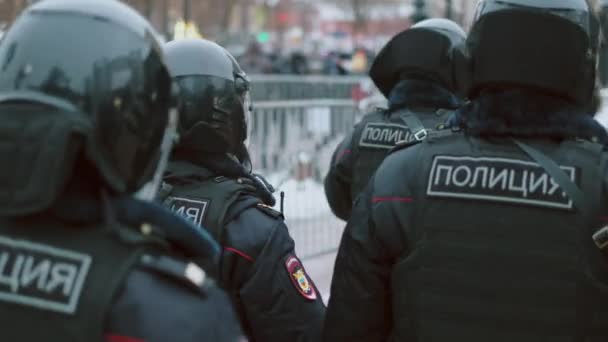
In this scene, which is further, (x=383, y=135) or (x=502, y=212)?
(x=383, y=135)

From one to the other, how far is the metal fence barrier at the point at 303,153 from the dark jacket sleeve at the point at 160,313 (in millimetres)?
7695

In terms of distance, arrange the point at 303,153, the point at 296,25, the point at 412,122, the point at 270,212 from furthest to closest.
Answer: the point at 296,25
the point at 303,153
the point at 412,122
the point at 270,212

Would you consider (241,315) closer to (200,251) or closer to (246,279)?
(246,279)

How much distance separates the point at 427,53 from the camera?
5.42m

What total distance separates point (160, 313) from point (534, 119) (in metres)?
1.41

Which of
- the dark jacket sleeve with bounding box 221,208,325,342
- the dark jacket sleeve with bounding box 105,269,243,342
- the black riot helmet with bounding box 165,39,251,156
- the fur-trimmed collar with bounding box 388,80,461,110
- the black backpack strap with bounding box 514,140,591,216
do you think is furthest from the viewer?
the fur-trimmed collar with bounding box 388,80,461,110

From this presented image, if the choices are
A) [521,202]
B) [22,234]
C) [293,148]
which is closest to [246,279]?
[521,202]

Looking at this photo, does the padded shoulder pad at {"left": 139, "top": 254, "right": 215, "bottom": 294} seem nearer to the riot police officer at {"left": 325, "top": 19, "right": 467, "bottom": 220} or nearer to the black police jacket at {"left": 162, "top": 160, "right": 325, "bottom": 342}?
the black police jacket at {"left": 162, "top": 160, "right": 325, "bottom": 342}

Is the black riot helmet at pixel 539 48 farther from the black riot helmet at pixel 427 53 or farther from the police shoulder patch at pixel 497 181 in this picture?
the black riot helmet at pixel 427 53

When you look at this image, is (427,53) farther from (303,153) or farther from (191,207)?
(303,153)

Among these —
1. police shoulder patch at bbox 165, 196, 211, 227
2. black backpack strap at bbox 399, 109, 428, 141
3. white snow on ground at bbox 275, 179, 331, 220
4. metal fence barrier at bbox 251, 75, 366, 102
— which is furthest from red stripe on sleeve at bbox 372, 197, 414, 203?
metal fence barrier at bbox 251, 75, 366, 102

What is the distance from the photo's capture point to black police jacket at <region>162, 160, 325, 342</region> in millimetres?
3055

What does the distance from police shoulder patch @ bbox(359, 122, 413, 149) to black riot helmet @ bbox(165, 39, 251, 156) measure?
167 centimetres

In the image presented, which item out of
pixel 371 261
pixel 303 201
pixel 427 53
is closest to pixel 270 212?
pixel 371 261
